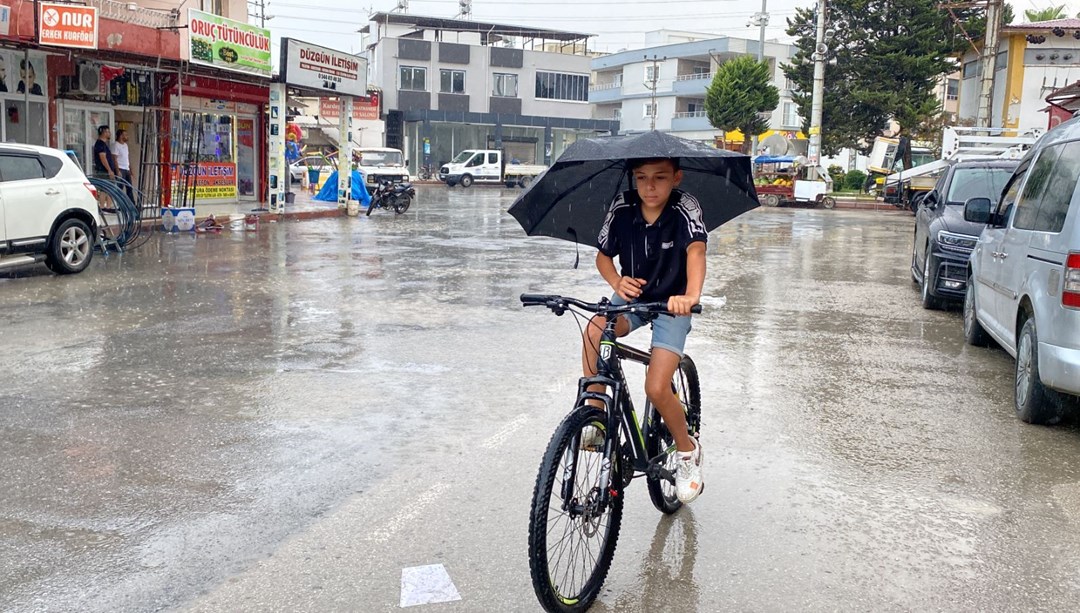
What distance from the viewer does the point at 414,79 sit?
6391 centimetres

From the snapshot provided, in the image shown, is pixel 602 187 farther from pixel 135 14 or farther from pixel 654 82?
pixel 654 82

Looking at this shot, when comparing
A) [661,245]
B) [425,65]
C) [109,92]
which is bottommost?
[661,245]

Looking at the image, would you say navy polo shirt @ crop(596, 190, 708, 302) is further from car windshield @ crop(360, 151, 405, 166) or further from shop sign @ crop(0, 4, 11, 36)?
car windshield @ crop(360, 151, 405, 166)

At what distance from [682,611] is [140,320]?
7.61 m

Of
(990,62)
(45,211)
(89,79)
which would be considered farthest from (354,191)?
(990,62)

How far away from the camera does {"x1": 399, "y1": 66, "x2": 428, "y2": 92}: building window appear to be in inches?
2506

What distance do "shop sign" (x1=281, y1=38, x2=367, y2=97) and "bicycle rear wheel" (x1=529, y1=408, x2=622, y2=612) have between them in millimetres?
21603

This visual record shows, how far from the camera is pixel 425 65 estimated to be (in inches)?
2512

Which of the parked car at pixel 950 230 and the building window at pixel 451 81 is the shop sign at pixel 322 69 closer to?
the parked car at pixel 950 230

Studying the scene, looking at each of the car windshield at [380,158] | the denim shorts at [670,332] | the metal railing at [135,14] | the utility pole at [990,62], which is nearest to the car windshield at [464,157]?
the car windshield at [380,158]

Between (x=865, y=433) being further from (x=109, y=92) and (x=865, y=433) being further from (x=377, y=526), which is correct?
(x=109, y=92)

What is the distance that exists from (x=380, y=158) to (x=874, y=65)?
922 inches

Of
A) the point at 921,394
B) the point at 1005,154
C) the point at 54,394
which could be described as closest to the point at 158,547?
the point at 54,394

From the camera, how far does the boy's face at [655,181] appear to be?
419 centimetres
